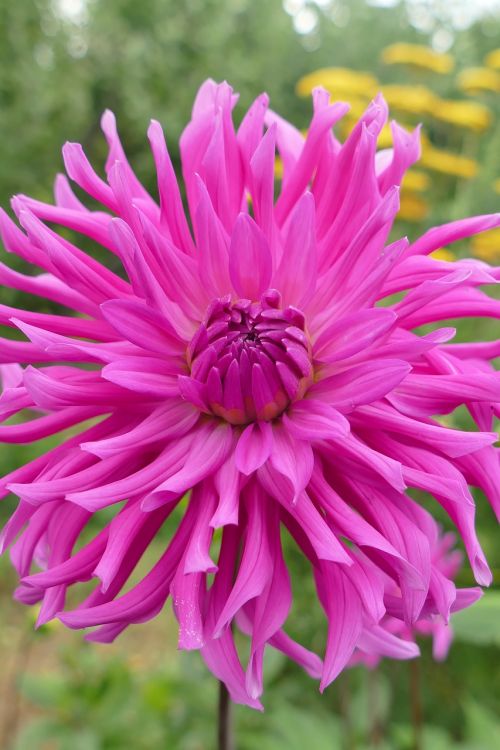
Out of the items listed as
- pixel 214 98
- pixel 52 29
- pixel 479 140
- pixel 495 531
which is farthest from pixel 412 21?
pixel 214 98

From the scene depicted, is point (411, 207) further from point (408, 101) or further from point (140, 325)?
point (140, 325)

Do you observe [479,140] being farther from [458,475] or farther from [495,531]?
[458,475]

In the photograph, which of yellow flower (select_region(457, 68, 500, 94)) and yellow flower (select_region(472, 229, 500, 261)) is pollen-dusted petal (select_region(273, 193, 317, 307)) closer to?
yellow flower (select_region(472, 229, 500, 261))

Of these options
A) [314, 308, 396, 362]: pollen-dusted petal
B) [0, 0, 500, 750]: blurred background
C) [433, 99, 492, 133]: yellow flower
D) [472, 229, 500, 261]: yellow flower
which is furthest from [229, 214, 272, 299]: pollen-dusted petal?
[433, 99, 492, 133]: yellow flower

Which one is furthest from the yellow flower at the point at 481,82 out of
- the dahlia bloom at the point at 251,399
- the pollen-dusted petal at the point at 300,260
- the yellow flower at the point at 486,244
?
the pollen-dusted petal at the point at 300,260

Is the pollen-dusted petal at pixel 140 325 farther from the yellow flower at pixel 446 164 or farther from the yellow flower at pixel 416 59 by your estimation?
the yellow flower at pixel 416 59

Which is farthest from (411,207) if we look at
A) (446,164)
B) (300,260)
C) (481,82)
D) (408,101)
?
(300,260)
